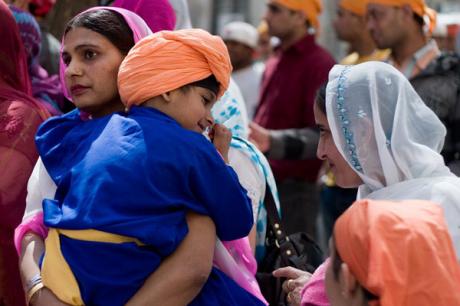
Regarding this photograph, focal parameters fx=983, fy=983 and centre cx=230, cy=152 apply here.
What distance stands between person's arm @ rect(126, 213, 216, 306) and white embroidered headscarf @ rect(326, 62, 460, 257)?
607mm

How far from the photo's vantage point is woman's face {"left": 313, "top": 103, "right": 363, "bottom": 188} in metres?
3.40

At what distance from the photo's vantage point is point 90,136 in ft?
10.1

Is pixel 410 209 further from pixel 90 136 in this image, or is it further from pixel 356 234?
pixel 90 136

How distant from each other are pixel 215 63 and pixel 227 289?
73 centimetres

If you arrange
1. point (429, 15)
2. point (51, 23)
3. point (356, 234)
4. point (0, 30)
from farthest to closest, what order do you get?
point (429, 15) < point (51, 23) < point (0, 30) < point (356, 234)

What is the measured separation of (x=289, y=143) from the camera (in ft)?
19.9

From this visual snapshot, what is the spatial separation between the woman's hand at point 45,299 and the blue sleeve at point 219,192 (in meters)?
0.54

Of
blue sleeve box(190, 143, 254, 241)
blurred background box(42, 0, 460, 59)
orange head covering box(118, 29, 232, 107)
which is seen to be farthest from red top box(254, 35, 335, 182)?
blue sleeve box(190, 143, 254, 241)

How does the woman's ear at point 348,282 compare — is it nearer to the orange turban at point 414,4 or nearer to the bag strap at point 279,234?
the bag strap at point 279,234

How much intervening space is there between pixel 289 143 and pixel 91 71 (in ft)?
9.48

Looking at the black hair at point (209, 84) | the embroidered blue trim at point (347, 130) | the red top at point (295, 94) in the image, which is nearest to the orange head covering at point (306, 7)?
the red top at point (295, 94)

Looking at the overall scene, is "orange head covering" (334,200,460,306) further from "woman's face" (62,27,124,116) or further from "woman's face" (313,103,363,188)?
"woman's face" (62,27,124,116)

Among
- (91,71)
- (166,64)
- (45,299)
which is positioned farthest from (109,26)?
(45,299)

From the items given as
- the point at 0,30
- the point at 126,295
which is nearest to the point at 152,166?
the point at 126,295
